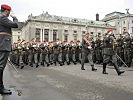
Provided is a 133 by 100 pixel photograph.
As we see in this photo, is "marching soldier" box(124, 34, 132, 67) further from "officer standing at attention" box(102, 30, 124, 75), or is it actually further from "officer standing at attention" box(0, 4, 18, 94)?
"officer standing at attention" box(0, 4, 18, 94)

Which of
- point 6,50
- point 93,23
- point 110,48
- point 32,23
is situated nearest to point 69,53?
point 110,48

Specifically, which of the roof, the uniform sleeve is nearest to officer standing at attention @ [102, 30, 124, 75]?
Result: the uniform sleeve

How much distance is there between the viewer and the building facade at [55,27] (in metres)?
83.2

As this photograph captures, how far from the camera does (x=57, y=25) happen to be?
88.5 m

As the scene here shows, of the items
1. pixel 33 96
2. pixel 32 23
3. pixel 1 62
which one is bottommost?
pixel 33 96

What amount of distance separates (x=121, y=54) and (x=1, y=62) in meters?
11.0

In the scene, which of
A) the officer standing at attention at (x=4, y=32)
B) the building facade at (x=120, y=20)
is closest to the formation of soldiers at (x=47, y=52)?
the officer standing at attention at (x=4, y=32)

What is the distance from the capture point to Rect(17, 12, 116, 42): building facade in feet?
273

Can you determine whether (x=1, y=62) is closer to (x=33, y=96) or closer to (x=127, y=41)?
(x=33, y=96)

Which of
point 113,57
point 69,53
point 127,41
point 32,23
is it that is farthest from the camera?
point 32,23

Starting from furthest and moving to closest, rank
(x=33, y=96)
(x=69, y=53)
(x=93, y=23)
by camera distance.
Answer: (x=93, y=23), (x=69, y=53), (x=33, y=96)

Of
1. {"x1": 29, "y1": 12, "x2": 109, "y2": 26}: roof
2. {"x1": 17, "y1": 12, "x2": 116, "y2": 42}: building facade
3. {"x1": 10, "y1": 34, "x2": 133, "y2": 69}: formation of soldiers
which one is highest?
{"x1": 29, "y1": 12, "x2": 109, "y2": 26}: roof

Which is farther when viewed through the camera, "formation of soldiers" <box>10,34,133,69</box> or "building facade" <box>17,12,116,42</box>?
"building facade" <box>17,12,116,42</box>

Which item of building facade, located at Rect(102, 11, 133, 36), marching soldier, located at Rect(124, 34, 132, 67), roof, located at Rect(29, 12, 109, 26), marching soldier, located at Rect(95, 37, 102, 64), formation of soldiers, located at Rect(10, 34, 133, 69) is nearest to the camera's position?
marching soldier, located at Rect(124, 34, 132, 67)
